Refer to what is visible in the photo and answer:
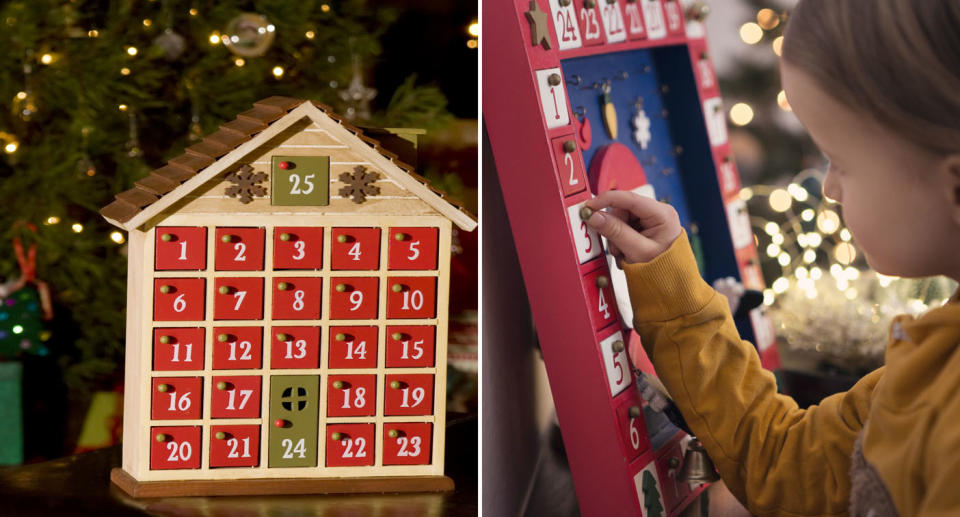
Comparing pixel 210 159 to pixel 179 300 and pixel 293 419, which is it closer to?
pixel 179 300

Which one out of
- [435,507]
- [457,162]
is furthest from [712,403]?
[457,162]

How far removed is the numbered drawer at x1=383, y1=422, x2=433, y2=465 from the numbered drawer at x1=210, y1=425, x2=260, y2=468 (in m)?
0.12

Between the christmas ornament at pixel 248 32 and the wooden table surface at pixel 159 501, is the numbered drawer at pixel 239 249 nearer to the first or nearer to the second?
the wooden table surface at pixel 159 501

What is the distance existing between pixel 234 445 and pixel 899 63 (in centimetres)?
65

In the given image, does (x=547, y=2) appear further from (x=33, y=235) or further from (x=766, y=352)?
(x=33, y=235)

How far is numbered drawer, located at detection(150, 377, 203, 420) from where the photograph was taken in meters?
0.83

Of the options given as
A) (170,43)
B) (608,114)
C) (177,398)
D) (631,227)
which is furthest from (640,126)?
(170,43)

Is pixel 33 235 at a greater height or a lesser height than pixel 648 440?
greater

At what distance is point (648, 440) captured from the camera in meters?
0.82

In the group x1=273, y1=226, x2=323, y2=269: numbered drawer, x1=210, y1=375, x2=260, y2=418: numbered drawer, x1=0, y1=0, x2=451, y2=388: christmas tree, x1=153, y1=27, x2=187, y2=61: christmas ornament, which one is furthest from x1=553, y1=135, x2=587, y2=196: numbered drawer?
x1=153, y1=27, x2=187, y2=61: christmas ornament

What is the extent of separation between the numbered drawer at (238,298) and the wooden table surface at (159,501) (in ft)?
0.56

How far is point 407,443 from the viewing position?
88 centimetres

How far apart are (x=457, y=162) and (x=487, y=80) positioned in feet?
3.47

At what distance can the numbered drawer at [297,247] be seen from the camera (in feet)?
2.74
